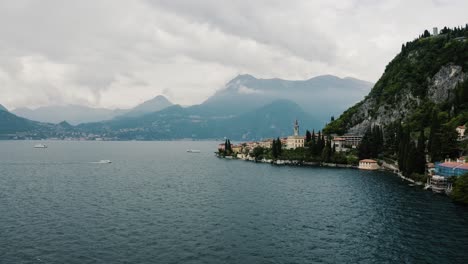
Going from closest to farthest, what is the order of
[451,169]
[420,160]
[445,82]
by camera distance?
[451,169] → [420,160] → [445,82]

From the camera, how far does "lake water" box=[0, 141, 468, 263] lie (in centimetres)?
4897

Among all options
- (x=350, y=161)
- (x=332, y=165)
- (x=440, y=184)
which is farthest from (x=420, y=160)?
(x=332, y=165)

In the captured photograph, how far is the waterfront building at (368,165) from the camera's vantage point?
151875 mm

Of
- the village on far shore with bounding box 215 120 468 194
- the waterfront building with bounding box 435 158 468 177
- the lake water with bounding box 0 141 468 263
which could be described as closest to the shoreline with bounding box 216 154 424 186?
the village on far shore with bounding box 215 120 468 194

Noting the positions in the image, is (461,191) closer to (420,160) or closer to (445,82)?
(420,160)

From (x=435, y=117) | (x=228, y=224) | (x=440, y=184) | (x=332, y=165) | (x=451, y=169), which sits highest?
(x=435, y=117)

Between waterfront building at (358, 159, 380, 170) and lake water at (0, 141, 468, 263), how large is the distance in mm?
44416

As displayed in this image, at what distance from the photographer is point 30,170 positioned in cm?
14275

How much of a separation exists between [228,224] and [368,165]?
105m

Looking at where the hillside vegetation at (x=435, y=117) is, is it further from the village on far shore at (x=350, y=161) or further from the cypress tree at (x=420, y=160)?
the village on far shore at (x=350, y=161)

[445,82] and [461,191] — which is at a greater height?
[445,82]

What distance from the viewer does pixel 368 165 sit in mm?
153125

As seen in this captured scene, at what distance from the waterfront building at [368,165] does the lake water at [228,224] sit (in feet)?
146

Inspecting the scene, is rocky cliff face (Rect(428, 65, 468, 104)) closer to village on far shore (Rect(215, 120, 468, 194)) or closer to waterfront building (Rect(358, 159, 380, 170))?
village on far shore (Rect(215, 120, 468, 194))
